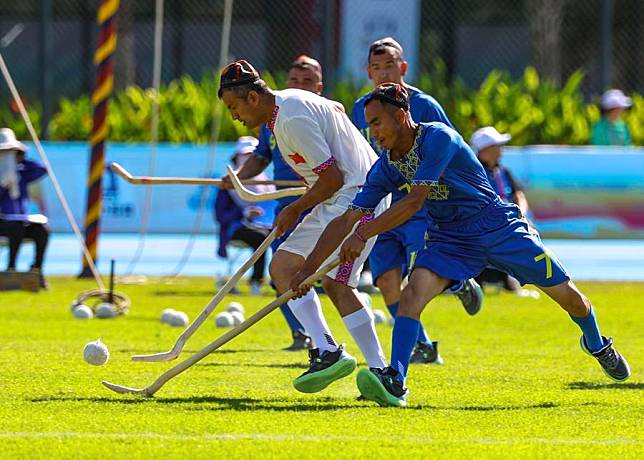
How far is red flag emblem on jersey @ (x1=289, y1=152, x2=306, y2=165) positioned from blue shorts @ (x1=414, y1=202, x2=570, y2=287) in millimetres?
821

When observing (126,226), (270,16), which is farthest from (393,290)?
(270,16)

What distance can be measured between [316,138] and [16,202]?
851cm

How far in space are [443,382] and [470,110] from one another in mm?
13800

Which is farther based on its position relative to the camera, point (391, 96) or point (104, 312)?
point (104, 312)

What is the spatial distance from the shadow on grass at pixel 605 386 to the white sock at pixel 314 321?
1480mm

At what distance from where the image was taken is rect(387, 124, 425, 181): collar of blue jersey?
25.8ft

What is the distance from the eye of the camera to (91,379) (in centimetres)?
895

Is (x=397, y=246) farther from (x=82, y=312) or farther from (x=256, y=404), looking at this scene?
(x=82, y=312)

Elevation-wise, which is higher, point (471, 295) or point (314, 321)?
point (314, 321)

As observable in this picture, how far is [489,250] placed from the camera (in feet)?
27.0

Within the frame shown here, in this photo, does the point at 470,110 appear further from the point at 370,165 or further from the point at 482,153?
the point at 370,165

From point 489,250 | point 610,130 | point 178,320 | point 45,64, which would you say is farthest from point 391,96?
point 45,64

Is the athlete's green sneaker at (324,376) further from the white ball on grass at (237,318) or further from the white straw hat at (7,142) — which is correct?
the white straw hat at (7,142)

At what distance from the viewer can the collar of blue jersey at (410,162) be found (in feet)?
25.8
